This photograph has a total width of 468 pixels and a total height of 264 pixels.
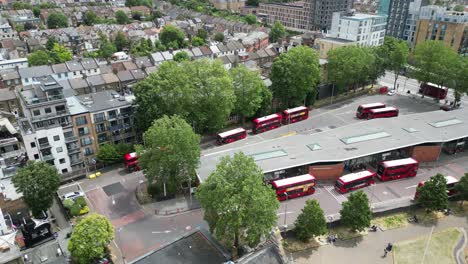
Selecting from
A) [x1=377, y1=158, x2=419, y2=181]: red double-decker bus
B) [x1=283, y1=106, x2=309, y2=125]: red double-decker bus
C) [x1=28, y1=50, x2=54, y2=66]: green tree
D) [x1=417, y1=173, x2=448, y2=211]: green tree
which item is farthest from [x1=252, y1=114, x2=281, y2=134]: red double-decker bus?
[x1=28, y1=50, x2=54, y2=66]: green tree

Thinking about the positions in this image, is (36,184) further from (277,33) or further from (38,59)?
(277,33)

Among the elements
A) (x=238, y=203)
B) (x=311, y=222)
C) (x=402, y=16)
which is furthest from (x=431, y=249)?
(x=402, y=16)

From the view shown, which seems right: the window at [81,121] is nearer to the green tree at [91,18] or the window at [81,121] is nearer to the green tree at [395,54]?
the green tree at [395,54]

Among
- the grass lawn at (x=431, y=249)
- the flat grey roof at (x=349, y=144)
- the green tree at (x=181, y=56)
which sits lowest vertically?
the grass lawn at (x=431, y=249)

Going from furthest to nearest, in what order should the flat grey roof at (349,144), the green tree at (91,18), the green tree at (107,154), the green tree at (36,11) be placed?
the green tree at (36,11), the green tree at (91,18), the green tree at (107,154), the flat grey roof at (349,144)

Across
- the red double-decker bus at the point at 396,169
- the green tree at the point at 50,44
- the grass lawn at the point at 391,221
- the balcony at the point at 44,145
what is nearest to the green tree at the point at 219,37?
the green tree at the point at 50,44

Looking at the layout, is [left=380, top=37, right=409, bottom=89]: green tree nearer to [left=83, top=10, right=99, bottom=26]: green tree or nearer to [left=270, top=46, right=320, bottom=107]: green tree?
[left=270, top=46, right=320, bottom=107]: green tree

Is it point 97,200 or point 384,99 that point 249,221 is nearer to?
point 97,200
